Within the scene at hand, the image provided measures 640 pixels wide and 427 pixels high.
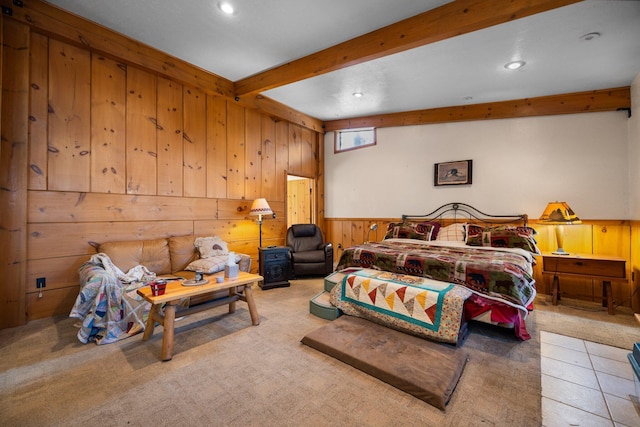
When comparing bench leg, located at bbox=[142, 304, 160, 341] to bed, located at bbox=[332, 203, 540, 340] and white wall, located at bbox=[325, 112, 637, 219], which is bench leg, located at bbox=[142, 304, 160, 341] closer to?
bed, located at bbox=[332, 203, 540, 340]

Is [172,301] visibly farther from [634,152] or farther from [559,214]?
[634,152]

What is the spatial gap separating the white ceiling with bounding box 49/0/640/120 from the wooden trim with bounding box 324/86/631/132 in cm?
12

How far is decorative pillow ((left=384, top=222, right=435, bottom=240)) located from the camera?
4383mm

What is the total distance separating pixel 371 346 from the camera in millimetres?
2172

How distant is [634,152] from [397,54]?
328 cm

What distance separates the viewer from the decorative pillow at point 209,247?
3.52 metres

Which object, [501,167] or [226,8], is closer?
[226,8]

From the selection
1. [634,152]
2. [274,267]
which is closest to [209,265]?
[274,267]

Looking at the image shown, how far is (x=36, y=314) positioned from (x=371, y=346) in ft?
11.1

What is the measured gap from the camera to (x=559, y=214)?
11.8 ft

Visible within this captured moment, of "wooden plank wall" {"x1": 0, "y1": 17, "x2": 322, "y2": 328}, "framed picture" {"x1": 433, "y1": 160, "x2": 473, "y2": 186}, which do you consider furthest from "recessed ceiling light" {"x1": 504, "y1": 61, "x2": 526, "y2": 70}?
"wooden plank wall" {"x1": 0, "y1": 17, "x2": 322, "y2": 328}

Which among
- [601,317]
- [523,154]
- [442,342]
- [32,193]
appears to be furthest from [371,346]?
[523,154]

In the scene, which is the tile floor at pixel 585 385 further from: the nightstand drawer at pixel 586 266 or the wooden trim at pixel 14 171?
the wooden trim at pixel 14 171

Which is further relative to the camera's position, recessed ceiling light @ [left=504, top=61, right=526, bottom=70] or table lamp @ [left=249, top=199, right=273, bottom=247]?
table lamp @ [left=249, top=199, right=273, bottom=247]
